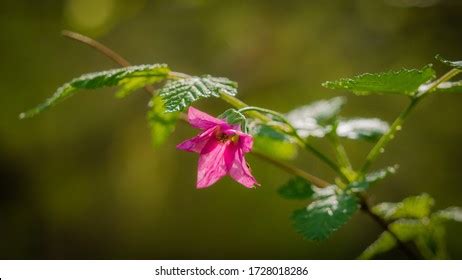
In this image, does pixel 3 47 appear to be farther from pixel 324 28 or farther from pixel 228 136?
pixel 228 136

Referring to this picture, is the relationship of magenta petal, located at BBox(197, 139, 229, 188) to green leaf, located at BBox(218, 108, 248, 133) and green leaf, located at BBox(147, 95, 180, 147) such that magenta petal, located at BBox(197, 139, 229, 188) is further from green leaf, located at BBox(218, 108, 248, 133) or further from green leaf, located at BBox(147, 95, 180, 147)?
green leaf, located at BBox(147, 95, 180, 147)

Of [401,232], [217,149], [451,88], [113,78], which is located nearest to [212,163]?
[217,149]

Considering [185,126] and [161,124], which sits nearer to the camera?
[161,124]

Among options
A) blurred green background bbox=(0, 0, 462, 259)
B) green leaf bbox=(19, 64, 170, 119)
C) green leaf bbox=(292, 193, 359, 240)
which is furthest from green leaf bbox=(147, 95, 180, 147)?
blurred green background bbox=(0, 0, 462, 259)

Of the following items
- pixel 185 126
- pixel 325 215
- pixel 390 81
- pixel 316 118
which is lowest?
pixel 325 215

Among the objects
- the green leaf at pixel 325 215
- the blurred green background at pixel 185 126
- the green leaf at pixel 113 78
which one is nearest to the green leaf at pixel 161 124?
the green leaf at pixel 113 78

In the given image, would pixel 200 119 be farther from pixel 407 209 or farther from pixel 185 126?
pixel 185 126
